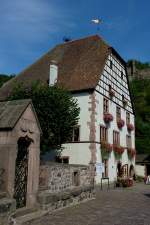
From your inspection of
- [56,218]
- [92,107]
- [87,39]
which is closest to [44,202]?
[56,218]

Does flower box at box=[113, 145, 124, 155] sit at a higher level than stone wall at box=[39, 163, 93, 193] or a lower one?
higher

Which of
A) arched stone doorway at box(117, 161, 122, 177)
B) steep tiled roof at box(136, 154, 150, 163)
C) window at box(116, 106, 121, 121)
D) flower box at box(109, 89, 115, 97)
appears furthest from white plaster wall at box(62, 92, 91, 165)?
steep tiled roof at box(136, 154, 150, 163)

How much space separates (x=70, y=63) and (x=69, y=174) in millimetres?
19091

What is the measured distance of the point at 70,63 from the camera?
1227 inches

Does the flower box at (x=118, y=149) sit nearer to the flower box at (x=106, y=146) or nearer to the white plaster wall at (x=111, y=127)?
the white plaster wall at (x=111, y=127)

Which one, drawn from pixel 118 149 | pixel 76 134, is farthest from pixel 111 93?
pixel 76 134

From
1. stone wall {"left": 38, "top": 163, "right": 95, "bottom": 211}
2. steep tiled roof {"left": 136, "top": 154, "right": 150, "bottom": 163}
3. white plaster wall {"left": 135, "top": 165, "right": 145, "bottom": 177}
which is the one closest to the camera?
stone wall {"left": 38, "top": 163, "right": 95, "bottom": 211}

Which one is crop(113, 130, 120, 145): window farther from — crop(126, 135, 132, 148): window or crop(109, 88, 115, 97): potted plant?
crop(109, 88, 115, 97): potted plant

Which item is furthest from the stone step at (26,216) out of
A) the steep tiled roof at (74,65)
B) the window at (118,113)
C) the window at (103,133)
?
the window at (118,113)

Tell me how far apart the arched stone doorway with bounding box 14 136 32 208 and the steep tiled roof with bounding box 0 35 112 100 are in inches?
651

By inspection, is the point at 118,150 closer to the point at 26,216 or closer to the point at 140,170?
the point at 140,170

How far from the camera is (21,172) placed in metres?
10.2

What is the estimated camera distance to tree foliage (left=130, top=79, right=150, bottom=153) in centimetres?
4639

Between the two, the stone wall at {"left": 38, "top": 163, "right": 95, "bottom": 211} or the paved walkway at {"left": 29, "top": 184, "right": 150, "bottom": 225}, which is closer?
the paved walkway at {"left": 29, "top": 184, "right": 150, "bottom": 225}
